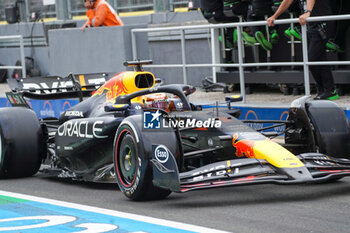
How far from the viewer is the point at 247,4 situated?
14484 mm

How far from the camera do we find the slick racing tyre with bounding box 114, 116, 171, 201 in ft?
24.0

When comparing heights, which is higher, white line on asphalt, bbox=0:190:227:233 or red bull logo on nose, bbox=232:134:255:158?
red bull logo on nose, bbox=232:134:255:158

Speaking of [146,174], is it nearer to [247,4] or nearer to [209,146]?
[209,146]

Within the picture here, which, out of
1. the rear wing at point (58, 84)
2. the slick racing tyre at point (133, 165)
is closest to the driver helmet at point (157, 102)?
the slick racing tyre at point (133, 165)

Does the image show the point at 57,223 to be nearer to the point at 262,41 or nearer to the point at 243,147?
the point at 243,147

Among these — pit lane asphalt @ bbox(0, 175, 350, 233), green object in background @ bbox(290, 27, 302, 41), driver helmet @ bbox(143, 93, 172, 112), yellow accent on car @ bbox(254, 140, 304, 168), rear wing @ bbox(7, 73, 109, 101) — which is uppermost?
green object in background @ bbox(290, 27, 302, 41)

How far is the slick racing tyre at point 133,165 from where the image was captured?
7.30 meters

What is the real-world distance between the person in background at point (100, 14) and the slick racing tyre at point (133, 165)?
8.22m

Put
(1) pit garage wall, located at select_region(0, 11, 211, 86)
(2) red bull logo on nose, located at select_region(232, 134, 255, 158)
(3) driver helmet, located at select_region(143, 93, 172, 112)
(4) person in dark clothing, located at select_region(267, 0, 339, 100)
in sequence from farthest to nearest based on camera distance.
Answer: (1) pit garage wall, located at select_region(0, 11, 211, 86) → (4) person in dark clothing, located at select_region(267, 0, 339, 100) → (3) driver helmet, located at select_region(143, 93, 172, 112) → (2) red bull logo on nose, located at select_region(232, 134, 255, 158)

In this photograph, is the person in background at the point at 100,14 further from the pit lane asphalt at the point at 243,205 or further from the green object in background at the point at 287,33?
the pit lane asphalt at the point at 243,205

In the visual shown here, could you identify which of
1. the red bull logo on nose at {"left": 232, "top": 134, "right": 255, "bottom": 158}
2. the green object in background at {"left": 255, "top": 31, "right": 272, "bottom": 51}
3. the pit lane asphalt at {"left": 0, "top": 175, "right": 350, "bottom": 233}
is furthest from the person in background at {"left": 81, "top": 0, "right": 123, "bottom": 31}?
the red bull logo on nose at {"left": 232, "top": 134, "right": 255, "bottom": 158}

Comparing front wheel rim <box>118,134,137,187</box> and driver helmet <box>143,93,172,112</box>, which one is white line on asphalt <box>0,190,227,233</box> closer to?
front wheel rim <box>118,134,137,187</box>

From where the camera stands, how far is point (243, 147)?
756cm

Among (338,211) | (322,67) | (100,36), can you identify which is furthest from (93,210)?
(100,36)
